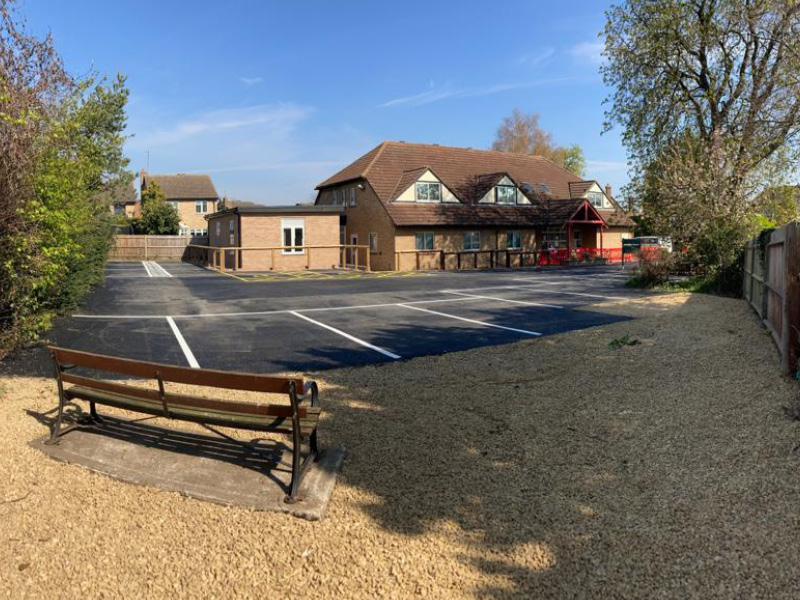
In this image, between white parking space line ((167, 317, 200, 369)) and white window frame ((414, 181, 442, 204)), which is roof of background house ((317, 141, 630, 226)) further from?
white parking space line ((167, 317, 200, 369))

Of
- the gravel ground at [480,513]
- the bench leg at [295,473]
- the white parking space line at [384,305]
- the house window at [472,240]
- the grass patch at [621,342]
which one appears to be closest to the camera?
the gravel ground at [480,513]

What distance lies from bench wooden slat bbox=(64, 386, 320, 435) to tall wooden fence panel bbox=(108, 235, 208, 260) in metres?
45.5

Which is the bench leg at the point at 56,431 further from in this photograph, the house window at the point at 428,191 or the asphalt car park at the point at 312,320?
the house window at the point at 428,191

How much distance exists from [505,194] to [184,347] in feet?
108

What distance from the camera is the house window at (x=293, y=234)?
3338 cm

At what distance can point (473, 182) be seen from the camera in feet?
132

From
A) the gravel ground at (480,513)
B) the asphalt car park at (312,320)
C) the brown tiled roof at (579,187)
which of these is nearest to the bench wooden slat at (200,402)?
the gravel ground at (480,513)

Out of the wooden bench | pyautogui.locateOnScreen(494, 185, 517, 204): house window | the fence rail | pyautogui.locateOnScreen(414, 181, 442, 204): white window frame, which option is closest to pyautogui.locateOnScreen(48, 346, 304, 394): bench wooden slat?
the wooden bench

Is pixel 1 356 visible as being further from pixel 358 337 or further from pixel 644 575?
pixel 644 575

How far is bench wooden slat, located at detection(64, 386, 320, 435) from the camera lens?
4238 mm

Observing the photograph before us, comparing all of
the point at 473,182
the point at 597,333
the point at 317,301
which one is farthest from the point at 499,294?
the point at 473,182

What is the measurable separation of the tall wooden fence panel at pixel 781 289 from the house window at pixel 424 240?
2393 cm

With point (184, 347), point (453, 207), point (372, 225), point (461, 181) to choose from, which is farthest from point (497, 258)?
point (184, 347)

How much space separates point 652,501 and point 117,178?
75.4ft
